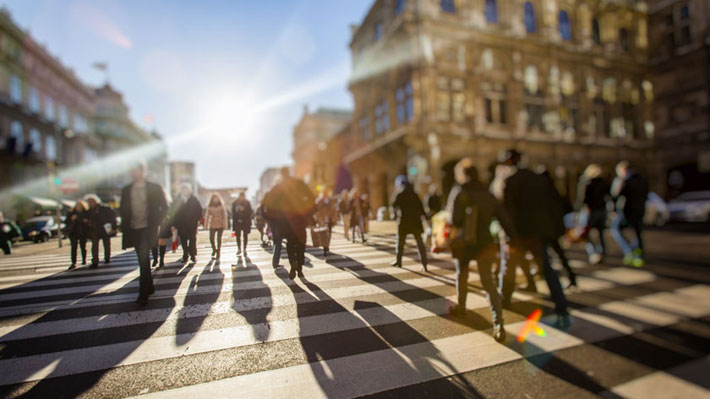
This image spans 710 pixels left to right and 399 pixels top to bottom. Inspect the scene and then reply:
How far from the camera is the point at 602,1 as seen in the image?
2644cm

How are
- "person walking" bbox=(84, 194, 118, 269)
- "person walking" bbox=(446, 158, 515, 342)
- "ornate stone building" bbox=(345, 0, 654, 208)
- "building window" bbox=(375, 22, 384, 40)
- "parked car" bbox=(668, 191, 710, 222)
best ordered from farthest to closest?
1. "building window" bbox=(375, 22, 384, 40)
2. "ornate stone building" bbox=(345, 0, 654, 208)
3. "parked car" bbox=(668, 191, 710, 222)
4. "person walking" bbox=(446, 158, 515, 342)
5. "person walking" bbox=(84, 194, 118, 269)

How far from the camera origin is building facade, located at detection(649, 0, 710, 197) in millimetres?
25469

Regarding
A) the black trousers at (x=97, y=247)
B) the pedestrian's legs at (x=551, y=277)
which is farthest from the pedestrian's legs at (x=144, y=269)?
the pedestrian's legs at (x=551, y=277)

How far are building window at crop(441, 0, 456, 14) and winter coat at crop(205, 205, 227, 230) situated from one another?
24.0 metres

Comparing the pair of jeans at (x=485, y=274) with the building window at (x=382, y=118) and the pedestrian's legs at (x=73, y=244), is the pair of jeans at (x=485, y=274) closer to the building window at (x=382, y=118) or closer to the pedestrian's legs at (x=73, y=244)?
the pedestrian's legs at (x=73, y=244)

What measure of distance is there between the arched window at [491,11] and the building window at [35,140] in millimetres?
→ 26154

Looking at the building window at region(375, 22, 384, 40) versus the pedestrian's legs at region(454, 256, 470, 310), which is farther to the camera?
the building window at region(375, 22, 384, 40)

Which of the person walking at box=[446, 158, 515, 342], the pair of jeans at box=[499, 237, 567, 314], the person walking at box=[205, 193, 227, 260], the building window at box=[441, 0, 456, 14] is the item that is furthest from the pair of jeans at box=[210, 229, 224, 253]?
the building window at box=[441, 0, 456, 14]

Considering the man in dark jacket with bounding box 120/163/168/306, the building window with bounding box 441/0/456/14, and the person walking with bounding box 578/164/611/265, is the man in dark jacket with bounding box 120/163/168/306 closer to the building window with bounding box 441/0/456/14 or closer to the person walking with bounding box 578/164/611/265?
the person walking with bounding box 578/164/611/265

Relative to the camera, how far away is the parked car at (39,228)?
8.06 ft

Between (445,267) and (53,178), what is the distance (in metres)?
4.85

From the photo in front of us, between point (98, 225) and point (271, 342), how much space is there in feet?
5.52

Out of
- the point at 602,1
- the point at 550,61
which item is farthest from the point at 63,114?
→ the point at 602,1

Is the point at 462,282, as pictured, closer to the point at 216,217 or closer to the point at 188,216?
the point at 216,217
